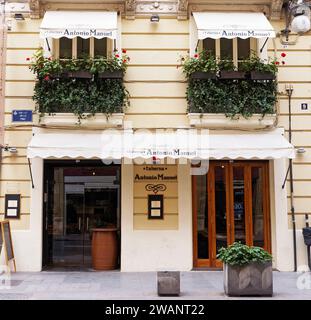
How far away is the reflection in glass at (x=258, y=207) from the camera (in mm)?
13297

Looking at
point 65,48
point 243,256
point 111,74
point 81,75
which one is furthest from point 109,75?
point 243,256

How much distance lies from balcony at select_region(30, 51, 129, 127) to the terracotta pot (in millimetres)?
2854

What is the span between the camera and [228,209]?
521 inches

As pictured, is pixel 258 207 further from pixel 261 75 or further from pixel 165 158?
pixel 261 75

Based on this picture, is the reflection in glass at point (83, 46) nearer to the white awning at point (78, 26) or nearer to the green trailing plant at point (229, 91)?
Answer: the white awning at point (78, 26)

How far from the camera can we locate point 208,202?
1327 cm

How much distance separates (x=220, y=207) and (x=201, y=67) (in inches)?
146

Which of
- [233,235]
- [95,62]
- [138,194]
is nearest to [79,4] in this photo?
[95,62]

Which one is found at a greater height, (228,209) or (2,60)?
(2,60)

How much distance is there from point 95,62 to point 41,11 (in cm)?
224

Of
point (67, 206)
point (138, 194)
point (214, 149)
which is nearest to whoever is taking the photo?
point (214, 149)


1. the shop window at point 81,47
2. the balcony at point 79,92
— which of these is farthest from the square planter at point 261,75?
the shop window at point 81,47

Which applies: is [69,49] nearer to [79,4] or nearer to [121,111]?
[79,4]

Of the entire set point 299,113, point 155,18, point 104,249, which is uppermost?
point 155,18
